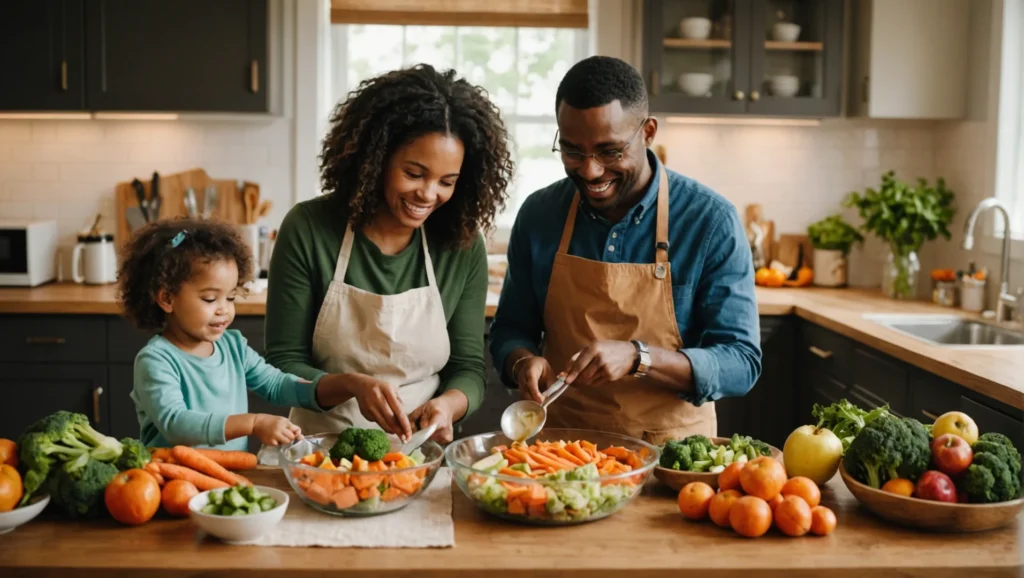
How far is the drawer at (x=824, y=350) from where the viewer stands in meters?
3.79

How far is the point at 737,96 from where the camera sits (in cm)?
446

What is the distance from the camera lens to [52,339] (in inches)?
157

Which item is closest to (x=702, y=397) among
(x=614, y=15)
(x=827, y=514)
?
(x=827, y=514)

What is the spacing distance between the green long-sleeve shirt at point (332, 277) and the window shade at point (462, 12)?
2445 mm

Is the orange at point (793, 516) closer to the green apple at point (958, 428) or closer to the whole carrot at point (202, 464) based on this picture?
the green apple at point (958, 428)

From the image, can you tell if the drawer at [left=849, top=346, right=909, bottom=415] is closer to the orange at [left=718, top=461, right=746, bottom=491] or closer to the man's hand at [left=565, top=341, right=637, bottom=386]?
the man's hand at [left=565, top=341, right=637, bottom=386]

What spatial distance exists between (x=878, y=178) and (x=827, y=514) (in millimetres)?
3611

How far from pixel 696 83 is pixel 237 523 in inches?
135

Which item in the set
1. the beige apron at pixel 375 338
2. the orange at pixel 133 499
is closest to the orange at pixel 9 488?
the orange at pixel 133 499

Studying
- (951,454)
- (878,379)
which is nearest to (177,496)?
(951,454)

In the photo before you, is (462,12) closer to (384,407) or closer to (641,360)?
(641,360)

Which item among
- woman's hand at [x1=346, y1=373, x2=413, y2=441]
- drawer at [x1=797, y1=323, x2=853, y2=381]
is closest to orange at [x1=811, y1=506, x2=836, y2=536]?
woman's hand at [x1=346, y1=373, x2=413, y2=441]

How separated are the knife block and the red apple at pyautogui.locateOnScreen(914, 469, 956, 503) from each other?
3.65 metres

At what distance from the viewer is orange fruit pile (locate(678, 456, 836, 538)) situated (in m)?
1.62
